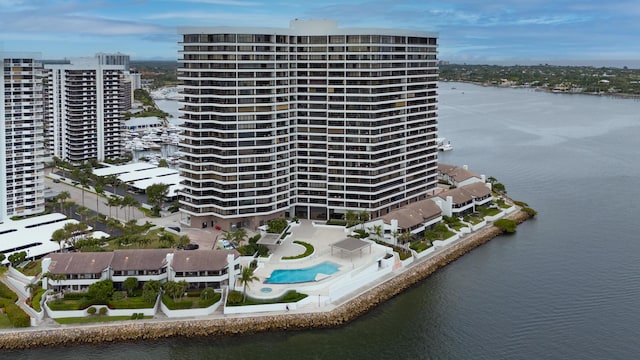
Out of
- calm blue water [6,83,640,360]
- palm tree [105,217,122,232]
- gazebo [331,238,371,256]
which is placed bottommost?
calm blue water [6,83,640,360]

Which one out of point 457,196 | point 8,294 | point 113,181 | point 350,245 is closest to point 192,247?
point 350,245

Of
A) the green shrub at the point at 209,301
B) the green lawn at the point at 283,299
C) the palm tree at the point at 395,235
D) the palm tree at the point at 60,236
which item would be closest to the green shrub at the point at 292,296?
the green lawn at the point at 283,299

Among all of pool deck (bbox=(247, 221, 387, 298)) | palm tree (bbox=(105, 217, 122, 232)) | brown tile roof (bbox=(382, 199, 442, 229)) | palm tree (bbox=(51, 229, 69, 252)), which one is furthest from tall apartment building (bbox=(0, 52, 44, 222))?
brown tile roof (bbox=(382, 199, 442, 229))

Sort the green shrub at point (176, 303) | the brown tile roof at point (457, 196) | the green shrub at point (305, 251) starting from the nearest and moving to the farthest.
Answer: the green shrub at point (176, 303) → the green shrub at point (305, 251) → the brown tile roof at point (457, 196)

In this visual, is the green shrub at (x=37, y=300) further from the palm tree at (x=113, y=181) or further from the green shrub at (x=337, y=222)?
the palm tree at (x=113, y=181)

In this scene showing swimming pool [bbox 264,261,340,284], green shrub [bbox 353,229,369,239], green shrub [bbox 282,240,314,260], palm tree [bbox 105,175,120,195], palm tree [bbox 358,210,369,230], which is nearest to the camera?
swimming pool [bbox 264,261,340,284]

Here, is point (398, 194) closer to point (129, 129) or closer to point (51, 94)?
A: point (51, 94)

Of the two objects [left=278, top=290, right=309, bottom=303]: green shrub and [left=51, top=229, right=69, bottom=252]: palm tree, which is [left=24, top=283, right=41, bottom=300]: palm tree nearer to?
[left=51, top=229, right=69, bottom=252]: palm tree

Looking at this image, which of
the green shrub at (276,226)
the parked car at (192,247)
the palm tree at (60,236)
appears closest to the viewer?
the palm tree at (60,236)
